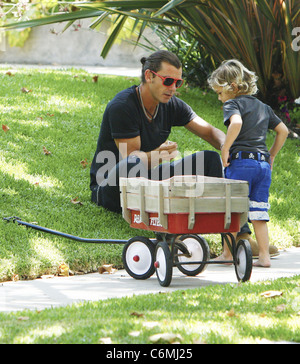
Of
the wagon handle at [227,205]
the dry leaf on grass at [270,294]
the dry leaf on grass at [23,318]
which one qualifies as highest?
the wagon handle at [227,205]

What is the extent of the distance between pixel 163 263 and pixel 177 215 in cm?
36

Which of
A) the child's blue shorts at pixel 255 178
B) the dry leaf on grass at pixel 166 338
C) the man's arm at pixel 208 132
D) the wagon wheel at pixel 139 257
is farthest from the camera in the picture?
the man's arm at pixel 208 132

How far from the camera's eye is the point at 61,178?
6.27 m

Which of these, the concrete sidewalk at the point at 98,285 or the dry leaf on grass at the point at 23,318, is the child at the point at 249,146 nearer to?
the concrete sidewalk at the point at 98,285

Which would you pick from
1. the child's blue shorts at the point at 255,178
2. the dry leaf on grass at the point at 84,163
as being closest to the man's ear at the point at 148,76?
the child's blue shorts at the point at 255,178

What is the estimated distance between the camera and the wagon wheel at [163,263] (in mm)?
4027

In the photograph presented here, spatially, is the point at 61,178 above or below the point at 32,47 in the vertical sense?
below

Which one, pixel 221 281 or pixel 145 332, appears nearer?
pixel 145 332

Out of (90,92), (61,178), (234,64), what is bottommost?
(61,178)

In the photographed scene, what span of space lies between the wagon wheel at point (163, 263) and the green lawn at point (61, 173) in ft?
2.33

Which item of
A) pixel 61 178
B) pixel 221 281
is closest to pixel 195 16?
pixel 61 178

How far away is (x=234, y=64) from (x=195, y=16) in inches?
138

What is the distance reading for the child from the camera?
4742 millimetres
